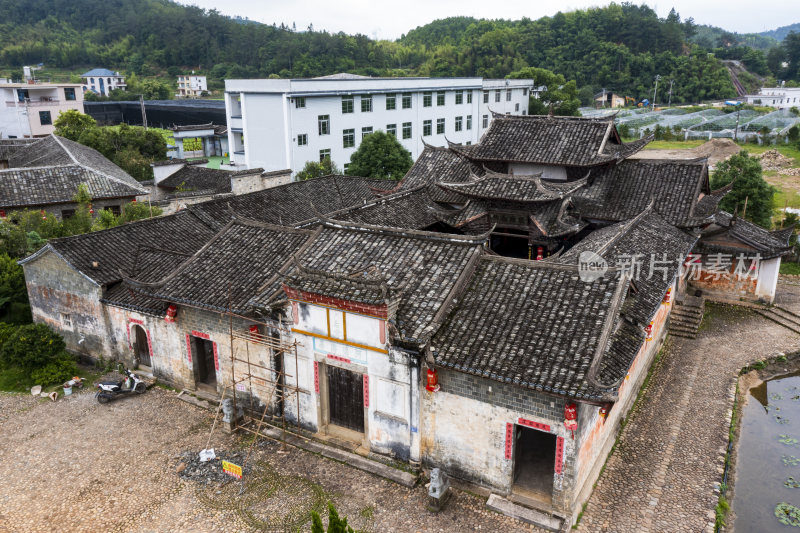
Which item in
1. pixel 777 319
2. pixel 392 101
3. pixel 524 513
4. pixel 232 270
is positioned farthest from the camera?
pixel 392 101

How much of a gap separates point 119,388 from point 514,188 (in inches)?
618

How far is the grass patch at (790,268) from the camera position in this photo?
103 feet

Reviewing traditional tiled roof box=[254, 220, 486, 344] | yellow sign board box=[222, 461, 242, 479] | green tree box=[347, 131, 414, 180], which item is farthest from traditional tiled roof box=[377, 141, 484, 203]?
yellow sign board box=[222, 461, 242, 479]

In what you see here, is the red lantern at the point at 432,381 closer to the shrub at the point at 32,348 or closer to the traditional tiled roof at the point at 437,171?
the traditional tiled roof at the point at 437,171

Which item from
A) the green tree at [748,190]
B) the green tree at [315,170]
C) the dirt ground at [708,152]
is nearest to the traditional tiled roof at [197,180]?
the green tree at [315,170]

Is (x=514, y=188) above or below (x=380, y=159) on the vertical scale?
above

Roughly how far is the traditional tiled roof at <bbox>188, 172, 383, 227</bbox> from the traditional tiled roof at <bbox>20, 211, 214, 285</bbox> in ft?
4.22

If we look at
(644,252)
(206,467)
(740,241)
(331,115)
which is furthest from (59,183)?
(740,241)

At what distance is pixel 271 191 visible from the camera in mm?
Answer: 29656

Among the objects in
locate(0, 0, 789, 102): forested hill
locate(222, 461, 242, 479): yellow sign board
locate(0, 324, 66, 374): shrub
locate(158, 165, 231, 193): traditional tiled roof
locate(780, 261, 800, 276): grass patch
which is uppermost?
locate(0, 0, 789, 102): forested hill

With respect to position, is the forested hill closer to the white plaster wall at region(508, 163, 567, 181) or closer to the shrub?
the white plaster wall at region(508, 163, 567, 181)

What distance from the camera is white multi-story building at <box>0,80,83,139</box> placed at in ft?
186

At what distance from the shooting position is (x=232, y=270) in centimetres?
1808

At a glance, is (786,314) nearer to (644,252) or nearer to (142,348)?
(644,252)
